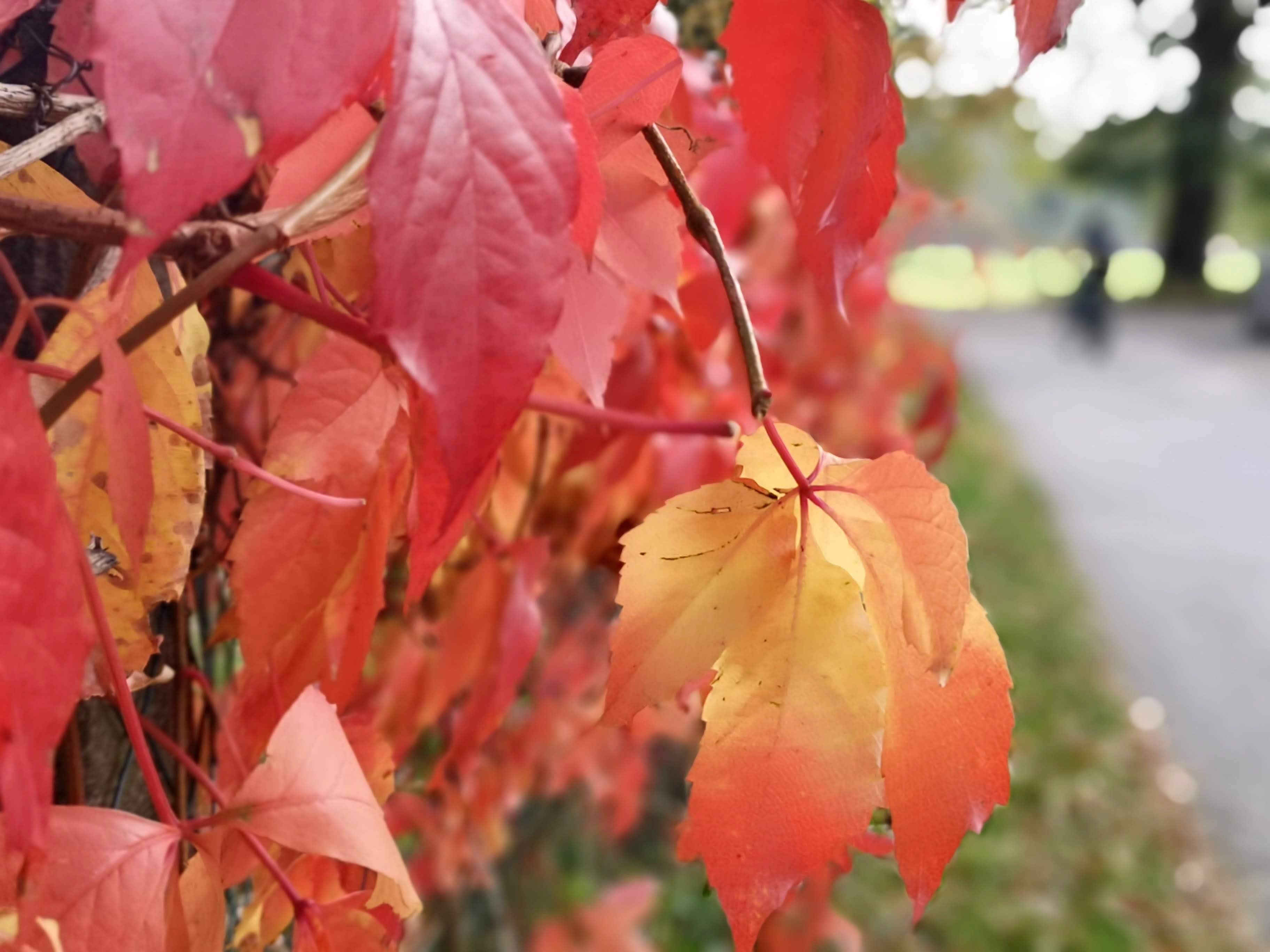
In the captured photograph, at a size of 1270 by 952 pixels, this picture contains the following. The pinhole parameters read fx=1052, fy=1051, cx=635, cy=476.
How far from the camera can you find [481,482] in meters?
0.44

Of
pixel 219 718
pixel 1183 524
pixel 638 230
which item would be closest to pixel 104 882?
pixel 219 718

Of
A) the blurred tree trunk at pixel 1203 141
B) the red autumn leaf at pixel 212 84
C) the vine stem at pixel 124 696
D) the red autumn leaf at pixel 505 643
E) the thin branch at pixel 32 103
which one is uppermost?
the red autumn leaf at pixel 212 84

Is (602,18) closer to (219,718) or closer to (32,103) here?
(32,103)

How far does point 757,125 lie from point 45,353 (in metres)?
0.26

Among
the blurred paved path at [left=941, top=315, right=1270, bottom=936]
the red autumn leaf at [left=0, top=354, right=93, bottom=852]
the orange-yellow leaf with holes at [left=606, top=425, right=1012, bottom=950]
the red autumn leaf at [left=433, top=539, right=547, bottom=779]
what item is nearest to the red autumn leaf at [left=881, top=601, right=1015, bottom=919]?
the orange-yellow leaf with holes at [left=606, top=425, right=1012, bottom=950]

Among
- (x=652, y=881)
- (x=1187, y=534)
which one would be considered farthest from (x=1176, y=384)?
(x=652, y=881)

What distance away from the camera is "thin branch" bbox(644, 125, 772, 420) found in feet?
1.10

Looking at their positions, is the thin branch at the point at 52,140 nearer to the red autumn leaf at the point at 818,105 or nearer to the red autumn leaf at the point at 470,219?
the red autumn leaf at the point at 470,219

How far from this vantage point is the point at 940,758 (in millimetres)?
348

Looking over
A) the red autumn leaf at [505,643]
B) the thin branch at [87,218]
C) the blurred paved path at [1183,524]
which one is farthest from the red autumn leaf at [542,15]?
the blurred paved path at [1183,524]

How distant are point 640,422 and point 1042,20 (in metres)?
0.19

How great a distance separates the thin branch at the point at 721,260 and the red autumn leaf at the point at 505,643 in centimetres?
34

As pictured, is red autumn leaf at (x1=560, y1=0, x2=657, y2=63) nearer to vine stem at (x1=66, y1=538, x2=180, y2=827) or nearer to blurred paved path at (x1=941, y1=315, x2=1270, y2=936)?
vine stem at (x1=66, y1=538, x2=180, y2=827)

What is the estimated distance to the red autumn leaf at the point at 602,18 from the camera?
0.38m
